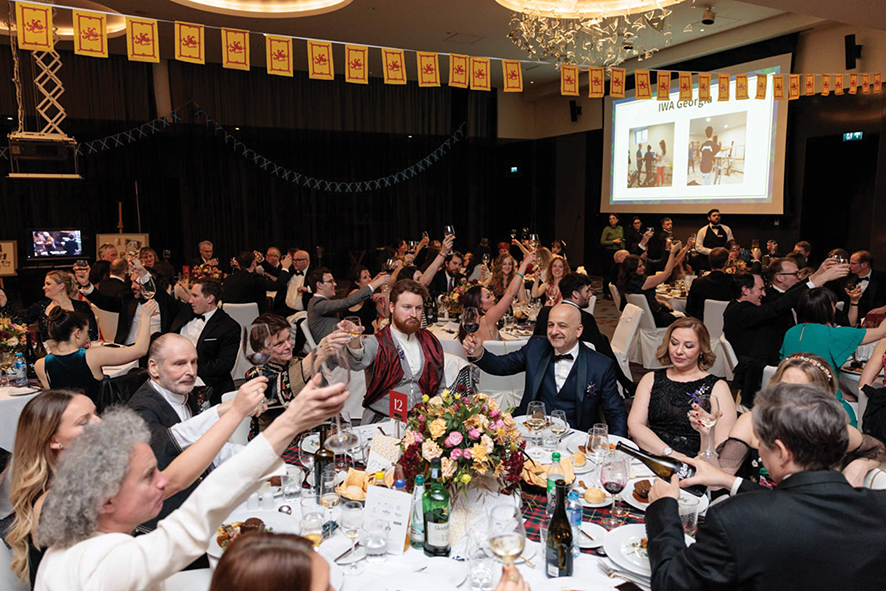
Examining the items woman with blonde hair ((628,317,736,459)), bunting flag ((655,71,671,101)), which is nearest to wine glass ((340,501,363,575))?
woman with blonde hair ((628,317,736,459))

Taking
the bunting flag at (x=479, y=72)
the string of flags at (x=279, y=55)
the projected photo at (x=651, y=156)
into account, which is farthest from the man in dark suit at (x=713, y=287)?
the projected photo at (x=651, y=156)

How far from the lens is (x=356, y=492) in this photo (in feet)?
7.36

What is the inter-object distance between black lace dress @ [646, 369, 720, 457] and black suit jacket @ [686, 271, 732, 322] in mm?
3713

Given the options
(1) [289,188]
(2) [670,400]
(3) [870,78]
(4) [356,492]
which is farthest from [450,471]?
(1) [289,188]

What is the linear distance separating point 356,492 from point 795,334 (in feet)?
11.1

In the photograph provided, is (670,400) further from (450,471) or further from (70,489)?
(70,489)

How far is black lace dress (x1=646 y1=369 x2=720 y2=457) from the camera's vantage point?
3080 mm

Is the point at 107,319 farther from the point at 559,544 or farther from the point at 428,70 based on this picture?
the point at 559,544

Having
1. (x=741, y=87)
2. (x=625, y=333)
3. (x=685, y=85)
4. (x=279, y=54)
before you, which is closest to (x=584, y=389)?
(x=625, y=333)

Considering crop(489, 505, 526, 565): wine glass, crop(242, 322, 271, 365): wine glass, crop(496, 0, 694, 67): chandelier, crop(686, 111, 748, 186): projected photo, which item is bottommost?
crop(489, 505, 526, 565): wine glass

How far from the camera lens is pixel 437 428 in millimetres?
1947

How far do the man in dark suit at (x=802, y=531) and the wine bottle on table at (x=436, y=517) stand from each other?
0.69m

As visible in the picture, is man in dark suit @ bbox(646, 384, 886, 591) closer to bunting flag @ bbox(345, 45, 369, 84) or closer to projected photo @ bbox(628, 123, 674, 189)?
bunting flag @ bbox(345, 45, 369, 84)

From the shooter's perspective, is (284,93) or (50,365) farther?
(284,93)
